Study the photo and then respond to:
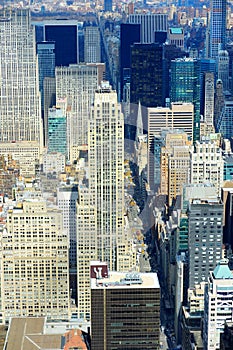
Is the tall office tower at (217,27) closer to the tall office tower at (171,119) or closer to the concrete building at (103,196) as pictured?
the tall office tower at (171,119)

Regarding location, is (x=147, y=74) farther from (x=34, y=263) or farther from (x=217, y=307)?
(x=217, y=307)

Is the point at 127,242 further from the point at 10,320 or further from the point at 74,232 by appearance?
the point at 10,320

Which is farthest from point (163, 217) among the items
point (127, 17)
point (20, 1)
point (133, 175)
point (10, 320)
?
point (127, 17)

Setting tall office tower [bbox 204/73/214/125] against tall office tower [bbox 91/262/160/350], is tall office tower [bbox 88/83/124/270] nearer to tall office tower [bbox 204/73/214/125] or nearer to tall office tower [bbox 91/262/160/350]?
tall office tower [bbox 91/262/160/350]

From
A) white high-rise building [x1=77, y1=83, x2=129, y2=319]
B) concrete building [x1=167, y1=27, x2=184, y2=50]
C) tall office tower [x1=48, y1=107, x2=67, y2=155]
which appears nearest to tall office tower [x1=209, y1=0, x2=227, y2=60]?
concrete building [x1=167, y1=27, x2=184, y2=50]

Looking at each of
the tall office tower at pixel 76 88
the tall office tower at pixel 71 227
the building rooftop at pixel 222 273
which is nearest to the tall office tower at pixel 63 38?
the tall office tower at pixel 76 88
